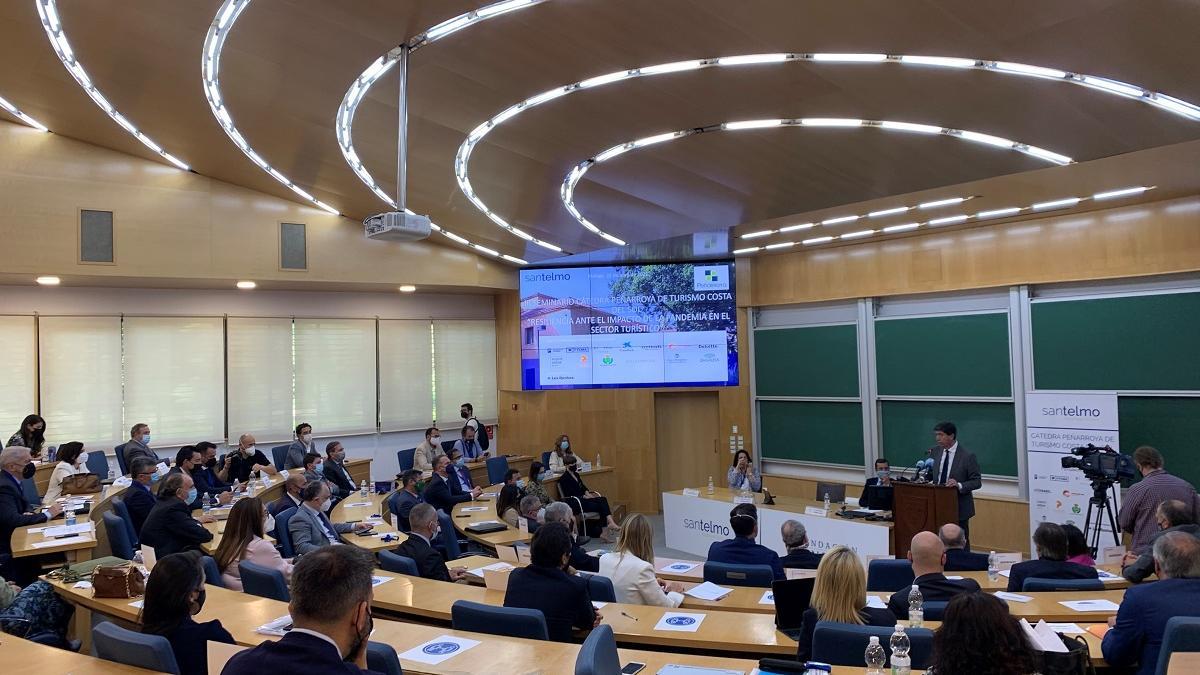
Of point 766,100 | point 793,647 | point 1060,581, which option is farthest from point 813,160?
point 793,647

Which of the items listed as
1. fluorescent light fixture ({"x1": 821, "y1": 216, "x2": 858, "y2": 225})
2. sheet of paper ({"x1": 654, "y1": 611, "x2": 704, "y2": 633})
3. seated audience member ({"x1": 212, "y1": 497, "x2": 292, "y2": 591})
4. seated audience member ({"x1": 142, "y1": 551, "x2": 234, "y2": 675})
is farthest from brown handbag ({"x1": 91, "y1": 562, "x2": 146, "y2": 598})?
fluorescent light fixture ({"x1": 821, "y1": 216, "x2": 858, "y2": 225})

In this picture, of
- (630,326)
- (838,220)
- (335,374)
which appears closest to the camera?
(838,220)

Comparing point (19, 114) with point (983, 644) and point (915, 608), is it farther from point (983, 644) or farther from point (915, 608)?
point (983, 644)

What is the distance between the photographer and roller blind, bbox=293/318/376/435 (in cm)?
1241

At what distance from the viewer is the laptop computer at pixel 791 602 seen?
4098mm

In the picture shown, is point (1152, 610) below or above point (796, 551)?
above

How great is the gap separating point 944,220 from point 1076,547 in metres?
5.39

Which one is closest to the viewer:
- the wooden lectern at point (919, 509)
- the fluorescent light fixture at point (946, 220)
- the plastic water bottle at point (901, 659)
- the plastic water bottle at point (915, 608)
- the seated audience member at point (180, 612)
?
the plastic water bottle at point (901, 659)

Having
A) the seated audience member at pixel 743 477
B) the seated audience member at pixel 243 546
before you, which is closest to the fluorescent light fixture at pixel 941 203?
the seated audience member at pixel 743 477

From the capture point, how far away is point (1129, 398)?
30.1ft

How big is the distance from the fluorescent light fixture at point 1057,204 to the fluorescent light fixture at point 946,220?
82 centimetres

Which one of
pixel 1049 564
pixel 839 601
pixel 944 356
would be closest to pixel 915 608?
pixel 839 601

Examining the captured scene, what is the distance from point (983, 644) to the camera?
2.37 m

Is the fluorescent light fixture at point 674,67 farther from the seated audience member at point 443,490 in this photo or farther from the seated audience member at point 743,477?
the seated audience member at point 743,477
